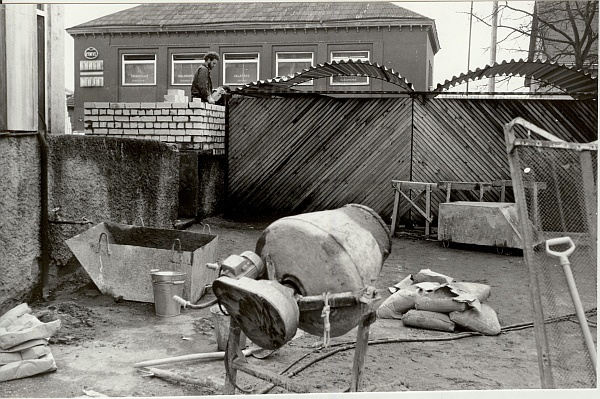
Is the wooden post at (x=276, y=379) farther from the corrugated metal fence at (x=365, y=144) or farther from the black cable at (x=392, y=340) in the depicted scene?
the corrugated metal fence at (x=365, y=144)

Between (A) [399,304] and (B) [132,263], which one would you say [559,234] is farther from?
(B) [132,263]

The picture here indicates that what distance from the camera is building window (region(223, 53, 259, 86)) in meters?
22.2

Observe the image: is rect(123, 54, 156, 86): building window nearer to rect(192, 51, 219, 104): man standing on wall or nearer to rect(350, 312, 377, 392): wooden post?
rect(192, 51, 219, 104): man standing on wall

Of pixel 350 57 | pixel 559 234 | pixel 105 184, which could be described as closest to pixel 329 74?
pixel 105 184

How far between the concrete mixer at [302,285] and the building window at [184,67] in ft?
63.4

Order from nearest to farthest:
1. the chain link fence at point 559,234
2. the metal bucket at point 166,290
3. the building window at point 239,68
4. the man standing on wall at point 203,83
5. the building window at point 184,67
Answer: the chain link fence at point 559,234 → the metal bucket at point 166,290 → the man standing on wall at point 203,83 → the building window at point 239,68 → the building window at point 184,67

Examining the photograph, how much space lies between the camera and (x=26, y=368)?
4.60m

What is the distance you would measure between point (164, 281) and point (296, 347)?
4.83 ft

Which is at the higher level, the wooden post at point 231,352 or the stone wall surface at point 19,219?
the stone wall surface at point 19,219

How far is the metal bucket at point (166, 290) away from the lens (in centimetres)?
609

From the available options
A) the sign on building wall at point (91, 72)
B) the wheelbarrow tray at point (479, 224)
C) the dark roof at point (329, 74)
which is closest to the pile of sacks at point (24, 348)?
the wheelbarrow tray at point (479, 224)

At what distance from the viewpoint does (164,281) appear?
6082mm

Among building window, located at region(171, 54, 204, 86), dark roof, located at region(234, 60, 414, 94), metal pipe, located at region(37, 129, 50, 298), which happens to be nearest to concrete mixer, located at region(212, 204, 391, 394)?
metal pipe, located at region(37, 129, 50, 298)

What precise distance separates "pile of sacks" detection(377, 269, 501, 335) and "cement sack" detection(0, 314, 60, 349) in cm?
305
